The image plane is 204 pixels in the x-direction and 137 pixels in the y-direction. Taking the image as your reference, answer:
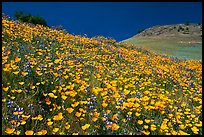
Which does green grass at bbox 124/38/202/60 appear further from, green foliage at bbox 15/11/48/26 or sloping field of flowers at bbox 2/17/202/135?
sloping field of flowers at bbox 2/17/202/135

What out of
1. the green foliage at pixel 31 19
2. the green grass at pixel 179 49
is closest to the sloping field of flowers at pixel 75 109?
the green grass at pixel 179 49

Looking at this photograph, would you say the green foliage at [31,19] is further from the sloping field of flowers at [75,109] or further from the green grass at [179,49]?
the sloping field of flowers at [75,109]

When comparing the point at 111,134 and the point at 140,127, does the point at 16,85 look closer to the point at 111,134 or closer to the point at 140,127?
the point at 111,134

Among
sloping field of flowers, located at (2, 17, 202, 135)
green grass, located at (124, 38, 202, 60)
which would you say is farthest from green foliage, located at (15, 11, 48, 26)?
sloping field of flowers, located at (2, 17, 202, 135)

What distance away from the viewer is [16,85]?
415 centimetres

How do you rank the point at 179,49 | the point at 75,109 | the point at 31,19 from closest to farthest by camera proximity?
the point at 75,109 → the point at 31,19 → the point at 179,49

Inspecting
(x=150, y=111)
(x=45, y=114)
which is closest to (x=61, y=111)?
(x=45, y=114)

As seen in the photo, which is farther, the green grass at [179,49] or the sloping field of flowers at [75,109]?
the green grass at [179,49]

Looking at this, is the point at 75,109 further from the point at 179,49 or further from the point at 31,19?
the point at 179,49

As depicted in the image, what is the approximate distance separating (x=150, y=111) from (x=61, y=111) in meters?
1.47

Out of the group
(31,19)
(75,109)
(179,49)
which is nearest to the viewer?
(75,109)

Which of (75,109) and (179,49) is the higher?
(179,49)

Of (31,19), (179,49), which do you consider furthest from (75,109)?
(179,49)

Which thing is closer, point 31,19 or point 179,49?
point 31,19
